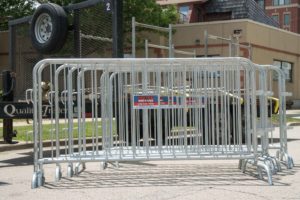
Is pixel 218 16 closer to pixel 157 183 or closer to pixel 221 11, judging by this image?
pixel 221 11

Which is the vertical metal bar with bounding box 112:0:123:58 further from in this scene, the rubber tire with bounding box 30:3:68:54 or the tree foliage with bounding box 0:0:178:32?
the tree foliage with bounding box 0:0:178:32

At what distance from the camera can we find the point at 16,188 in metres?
7.65

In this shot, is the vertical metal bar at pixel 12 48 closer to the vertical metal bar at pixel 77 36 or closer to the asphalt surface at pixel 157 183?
the vertical metal bar at pixel 77 36

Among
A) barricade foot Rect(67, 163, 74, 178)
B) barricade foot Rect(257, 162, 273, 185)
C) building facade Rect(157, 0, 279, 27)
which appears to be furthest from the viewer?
building facade Rect(157, 0, 279, 27)

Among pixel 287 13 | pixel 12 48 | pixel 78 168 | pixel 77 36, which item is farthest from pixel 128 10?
pixel 287 13

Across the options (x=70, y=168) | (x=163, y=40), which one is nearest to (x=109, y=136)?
(x=70, y=168)

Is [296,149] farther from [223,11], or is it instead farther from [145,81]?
[223,11]

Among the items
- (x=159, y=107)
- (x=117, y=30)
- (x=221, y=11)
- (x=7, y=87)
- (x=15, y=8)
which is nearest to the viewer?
(x=159, y=107)

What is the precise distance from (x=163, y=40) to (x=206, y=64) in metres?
25.1

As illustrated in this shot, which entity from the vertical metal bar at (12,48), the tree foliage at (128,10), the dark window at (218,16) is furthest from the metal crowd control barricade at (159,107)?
the dark window at (218,16)

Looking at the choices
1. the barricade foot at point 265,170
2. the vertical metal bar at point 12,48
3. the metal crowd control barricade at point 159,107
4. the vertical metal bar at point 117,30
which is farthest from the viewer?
the vertical metal bar at point 12,48

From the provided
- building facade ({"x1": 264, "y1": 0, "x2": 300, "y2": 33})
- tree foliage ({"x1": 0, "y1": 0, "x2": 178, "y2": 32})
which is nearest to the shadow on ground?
tree foliage ({"x1": 0, "y1": 0, "x2": 178, "y2": 32})

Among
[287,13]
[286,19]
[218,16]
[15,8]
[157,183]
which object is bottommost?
[157,183]

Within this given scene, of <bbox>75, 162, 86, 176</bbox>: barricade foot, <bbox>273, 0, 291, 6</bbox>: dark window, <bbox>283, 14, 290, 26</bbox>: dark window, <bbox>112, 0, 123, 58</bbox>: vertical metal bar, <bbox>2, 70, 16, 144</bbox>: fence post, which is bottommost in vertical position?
<bbox>75, 162, 86, 176</bbox>: barricade foot
